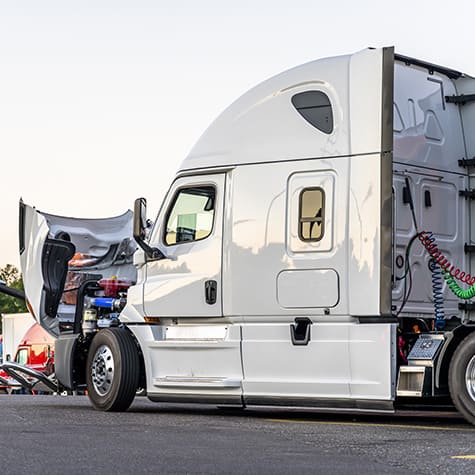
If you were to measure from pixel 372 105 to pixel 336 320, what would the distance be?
205cm

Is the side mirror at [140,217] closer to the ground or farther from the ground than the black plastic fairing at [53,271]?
farther from the ground

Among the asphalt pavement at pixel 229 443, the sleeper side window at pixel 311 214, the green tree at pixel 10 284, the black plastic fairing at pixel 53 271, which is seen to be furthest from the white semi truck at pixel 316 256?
the green tree at pixel 10 284

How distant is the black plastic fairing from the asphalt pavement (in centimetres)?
140

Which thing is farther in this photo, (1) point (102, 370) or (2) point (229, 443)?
(1) point (102, 370)

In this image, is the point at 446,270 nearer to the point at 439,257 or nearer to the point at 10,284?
the point at 439,257

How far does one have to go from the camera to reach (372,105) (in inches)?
481

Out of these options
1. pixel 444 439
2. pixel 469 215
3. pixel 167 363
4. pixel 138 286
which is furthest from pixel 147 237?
pixel 444 439

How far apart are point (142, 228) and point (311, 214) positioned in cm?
206

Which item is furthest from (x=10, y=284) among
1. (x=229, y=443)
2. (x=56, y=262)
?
(x=229, y=443)

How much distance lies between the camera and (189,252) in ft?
44.3

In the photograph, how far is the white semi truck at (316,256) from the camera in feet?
39.5

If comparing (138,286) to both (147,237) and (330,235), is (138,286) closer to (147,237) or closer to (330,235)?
(147,237)

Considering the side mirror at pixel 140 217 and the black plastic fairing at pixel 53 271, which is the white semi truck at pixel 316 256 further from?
the black plastic fairing at pixel 53 271

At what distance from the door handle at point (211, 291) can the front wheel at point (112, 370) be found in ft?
3.68
